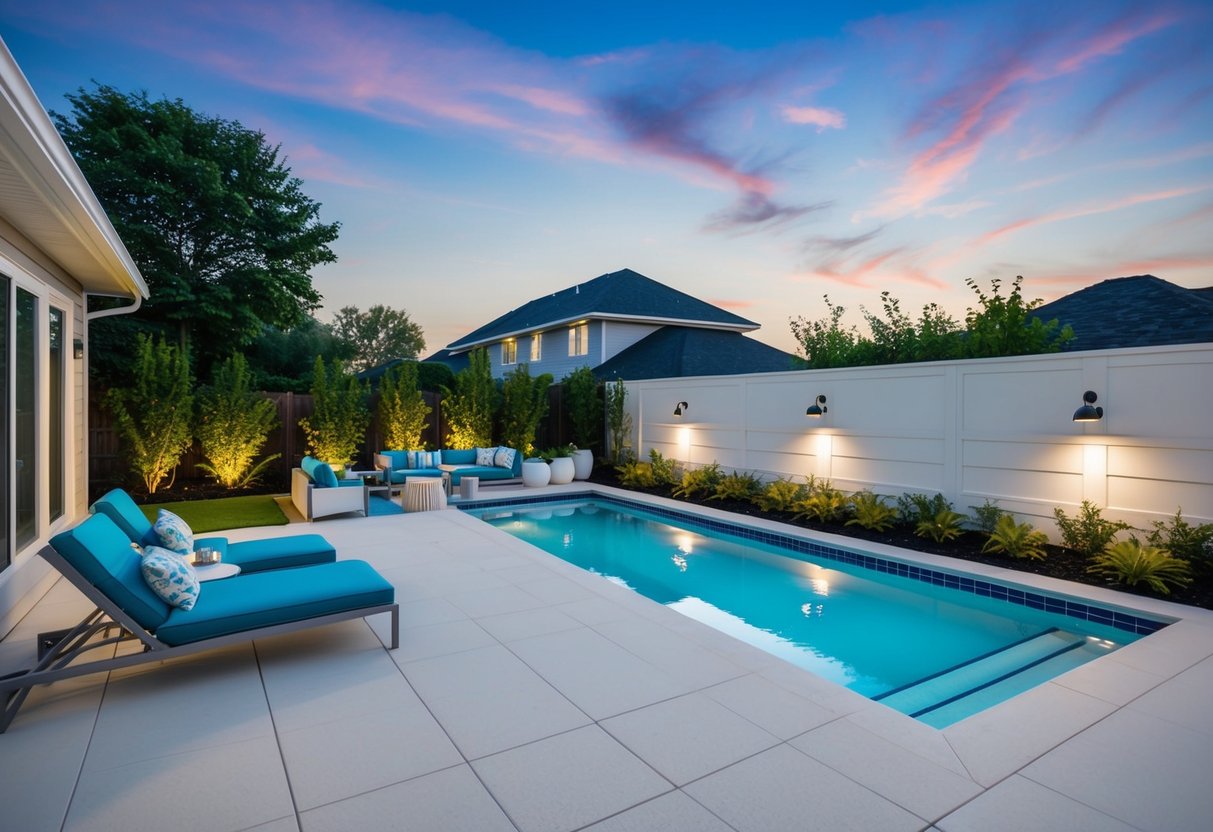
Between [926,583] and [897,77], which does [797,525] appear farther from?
[897,77]

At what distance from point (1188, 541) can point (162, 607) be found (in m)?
7.72

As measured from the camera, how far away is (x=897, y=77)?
8281 millimetres

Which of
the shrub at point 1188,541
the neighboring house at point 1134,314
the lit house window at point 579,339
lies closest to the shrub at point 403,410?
the lit house window at point 579,339

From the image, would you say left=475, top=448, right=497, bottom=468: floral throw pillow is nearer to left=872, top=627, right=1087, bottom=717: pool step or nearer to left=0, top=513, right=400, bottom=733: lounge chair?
left=0, top=513, right=400, bottom=733: lounge chair

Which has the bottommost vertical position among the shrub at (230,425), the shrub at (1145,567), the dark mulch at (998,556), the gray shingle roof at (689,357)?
the dark mulch at (998,556)

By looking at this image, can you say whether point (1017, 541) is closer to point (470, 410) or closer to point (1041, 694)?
point (1041, 694)

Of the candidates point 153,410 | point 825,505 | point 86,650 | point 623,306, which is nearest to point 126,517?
point 86,650

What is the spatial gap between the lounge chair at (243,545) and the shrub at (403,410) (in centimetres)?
695

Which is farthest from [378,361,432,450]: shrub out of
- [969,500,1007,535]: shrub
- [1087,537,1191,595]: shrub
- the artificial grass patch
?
[1087,537,1191,595]: shrub

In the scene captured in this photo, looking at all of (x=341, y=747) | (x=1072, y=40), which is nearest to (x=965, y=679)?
(x=341, y=747)

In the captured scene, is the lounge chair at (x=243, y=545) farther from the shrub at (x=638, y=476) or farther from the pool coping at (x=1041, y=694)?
the shrub at (x=638, y=476)

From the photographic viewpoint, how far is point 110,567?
301 centimetres

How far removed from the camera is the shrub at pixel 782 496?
8.79 meters

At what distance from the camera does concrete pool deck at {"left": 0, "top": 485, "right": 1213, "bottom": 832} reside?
7.22 feet
